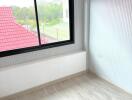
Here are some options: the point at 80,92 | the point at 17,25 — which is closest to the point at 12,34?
the point at 17,25

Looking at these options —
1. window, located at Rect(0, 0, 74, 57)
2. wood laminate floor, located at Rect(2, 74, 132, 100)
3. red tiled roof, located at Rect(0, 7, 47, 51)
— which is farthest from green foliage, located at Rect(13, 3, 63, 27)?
wood laminate floor, located at Rect(2, 74, 132, 100)

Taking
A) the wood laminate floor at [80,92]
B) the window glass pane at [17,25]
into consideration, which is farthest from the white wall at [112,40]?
the window glass pane at [17,25]

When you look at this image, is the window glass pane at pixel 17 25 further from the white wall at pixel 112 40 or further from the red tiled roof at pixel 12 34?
the white wall at pixel 112 40

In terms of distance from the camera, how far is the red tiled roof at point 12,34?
93.0 inches

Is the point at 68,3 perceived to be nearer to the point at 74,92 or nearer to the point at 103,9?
the point at 103,9

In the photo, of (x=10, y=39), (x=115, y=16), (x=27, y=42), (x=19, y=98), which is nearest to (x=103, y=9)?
(x=115, y=16)

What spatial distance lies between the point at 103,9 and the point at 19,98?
203cm

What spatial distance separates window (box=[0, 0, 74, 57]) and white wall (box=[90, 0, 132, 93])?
1.55 ft

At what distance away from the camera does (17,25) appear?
8.14ft

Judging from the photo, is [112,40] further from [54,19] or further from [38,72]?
[38,72]

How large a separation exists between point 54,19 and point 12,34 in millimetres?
789

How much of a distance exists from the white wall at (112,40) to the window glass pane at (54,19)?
0.51 metres

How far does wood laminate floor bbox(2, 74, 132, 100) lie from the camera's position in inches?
95.7

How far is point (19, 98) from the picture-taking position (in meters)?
2.47
